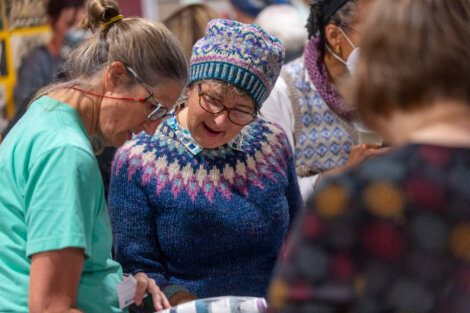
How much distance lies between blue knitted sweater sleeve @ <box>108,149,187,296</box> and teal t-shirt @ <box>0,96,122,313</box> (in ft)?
1.50

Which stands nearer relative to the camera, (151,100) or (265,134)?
(151,100)

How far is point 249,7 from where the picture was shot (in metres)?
5.78

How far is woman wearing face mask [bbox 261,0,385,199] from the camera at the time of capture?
3203 millimetres

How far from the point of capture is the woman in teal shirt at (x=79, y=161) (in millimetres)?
1799

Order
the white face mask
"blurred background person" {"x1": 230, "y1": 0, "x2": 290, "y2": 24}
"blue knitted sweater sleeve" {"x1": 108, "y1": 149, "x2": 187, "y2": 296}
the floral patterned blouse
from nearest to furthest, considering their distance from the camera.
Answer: the floral patterned blouse < "blue knitted sweater sleeve" {"x1": 108, "y1": 149, "x2": 187, "y2": 296} < the white face mask < "blurred background person" {"x1": 230, "y1": 0, "x2": 290, "y2": 24}

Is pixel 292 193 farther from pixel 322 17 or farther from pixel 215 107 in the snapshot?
pixel 322 17

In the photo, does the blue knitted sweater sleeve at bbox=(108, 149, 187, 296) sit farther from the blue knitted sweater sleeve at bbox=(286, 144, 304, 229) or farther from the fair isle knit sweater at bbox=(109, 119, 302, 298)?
the blue knitted sweater sleeve at bbox=(286, 144, 304, 229)

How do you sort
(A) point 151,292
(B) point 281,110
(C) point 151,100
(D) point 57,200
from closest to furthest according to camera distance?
(D) point 57,200 → (C) point 151,100 → (A) point 151,292 → (B) point 281,110

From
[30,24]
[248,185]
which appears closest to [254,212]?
[248,185]

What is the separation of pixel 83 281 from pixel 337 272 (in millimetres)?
809

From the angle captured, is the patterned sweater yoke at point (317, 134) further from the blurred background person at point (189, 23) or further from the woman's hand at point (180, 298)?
the blurred background person at point (189, 23)

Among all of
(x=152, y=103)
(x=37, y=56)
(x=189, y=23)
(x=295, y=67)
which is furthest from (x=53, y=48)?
(x=152, y=103)

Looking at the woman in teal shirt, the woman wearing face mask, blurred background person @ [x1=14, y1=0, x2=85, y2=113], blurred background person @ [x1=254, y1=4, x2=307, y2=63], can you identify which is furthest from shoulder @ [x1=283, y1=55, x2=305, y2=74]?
blurred background person @ [x1=14, y1=0, x2=85, y2=113]

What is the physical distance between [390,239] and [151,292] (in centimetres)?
112
